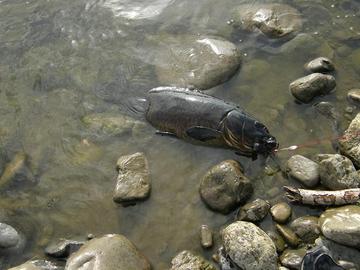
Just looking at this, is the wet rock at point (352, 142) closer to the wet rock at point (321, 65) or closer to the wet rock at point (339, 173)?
the wet rock at point (339, 173)

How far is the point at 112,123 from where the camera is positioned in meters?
7.51

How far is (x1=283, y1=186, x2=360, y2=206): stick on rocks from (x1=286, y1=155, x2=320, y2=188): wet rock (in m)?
0.18

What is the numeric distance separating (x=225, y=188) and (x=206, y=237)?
28.0 inches

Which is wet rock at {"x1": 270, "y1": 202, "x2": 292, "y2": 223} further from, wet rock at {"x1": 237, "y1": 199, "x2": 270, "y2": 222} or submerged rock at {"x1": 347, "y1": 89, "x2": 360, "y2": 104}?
submerged rock at {"x1": 347, "y1": 89, "x2": 360, "y2": 104}

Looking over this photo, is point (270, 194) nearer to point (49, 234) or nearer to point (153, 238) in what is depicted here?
point (153, 238)

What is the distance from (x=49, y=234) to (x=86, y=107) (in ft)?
8.10

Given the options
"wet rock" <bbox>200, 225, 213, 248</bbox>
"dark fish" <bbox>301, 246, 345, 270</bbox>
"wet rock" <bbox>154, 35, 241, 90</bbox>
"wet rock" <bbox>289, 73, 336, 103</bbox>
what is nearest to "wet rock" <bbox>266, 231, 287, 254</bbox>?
"dark fish" <bbox>301, 246, 345, 270</bbox>

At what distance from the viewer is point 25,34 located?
9.48 m

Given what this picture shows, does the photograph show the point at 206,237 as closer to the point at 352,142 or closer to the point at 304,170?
the point at 304,170

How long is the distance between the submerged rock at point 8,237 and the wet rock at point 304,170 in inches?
155

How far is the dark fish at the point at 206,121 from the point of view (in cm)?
655

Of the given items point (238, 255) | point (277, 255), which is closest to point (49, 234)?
point (238, 255)

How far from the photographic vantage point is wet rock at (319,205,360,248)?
17.4 feet

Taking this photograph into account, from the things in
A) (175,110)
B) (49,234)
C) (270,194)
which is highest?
(175,110)
